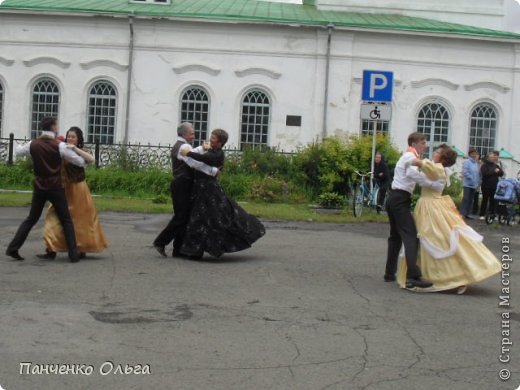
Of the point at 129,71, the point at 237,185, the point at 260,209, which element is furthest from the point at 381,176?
the point at 129,71

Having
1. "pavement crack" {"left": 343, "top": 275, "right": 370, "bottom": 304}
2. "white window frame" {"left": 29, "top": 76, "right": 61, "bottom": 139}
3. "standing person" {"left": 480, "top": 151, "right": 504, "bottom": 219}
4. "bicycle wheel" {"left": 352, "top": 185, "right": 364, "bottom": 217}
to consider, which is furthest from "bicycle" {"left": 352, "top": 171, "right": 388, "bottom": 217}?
"white window frame" {"left": 29, "top": 76, "right": 61, "bottom": 139}

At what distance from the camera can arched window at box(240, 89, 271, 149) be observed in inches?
1204

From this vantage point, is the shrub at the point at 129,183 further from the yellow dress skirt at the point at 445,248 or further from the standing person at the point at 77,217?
the yellow dress skirt at the point at 445,248

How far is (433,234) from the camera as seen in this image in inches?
382

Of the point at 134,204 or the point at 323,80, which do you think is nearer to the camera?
the point at 134,204

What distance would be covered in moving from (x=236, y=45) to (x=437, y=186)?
21.1 m

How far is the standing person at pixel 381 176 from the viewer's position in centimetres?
2098

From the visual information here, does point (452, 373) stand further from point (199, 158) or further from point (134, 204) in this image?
point (134, 204)

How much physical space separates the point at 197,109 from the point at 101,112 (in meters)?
3.52

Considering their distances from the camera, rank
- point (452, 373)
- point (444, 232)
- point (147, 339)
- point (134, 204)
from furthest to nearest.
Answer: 1. point (134, 204)
2. point (444, 232)
3. point (147, 339)
4. point (452, 373)

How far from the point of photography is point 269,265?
11344 millimetres

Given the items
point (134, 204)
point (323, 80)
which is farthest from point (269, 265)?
point (323, 80)

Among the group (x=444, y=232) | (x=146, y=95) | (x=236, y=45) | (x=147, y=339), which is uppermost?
(x=236, y=45)

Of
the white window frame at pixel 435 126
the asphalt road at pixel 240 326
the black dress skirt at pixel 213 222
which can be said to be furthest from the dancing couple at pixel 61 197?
the white window frame at pixel 435 126
